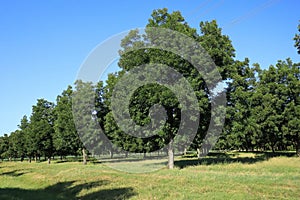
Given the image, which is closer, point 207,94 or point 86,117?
point 207,94

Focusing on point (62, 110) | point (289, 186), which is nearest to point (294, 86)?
point (289, 186)

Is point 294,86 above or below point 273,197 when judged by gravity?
above

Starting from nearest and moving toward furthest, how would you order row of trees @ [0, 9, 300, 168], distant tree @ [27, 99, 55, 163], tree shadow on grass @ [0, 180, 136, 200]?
tree shadow on grass @ [0, 180, 136, 200], row of trees @ [0, 9, 300, 168], distant tree @ [27, 99, 55, 163]

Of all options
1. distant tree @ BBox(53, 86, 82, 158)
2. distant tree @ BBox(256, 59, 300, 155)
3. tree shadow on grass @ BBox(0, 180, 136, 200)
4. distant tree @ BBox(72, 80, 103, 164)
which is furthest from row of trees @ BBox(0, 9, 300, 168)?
distant tree @ BBox(53, 86, 82, 158)

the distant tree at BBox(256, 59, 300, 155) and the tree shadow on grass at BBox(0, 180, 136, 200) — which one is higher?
the distant tree at BBox(256, 59, 300, 155)

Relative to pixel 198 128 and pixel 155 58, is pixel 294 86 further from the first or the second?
pixel 155 58

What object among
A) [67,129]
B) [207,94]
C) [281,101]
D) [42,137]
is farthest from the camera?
[42,137]

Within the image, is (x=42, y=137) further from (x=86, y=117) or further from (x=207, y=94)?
(x=207, y=94)

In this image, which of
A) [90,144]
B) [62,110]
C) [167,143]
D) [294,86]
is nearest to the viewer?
[167,143]

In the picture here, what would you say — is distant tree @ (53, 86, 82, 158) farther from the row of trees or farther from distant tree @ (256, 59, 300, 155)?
distant tree @ (256, 59, 300, 155)

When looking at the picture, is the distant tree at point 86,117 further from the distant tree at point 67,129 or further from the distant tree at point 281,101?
the distant tree at point 281,101

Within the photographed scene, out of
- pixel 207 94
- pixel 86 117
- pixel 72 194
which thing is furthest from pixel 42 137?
pixel 72 194

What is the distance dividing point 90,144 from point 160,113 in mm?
29843

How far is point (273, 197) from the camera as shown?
14148 mm
